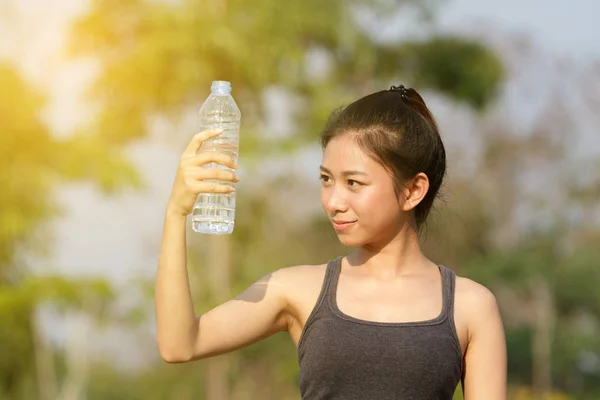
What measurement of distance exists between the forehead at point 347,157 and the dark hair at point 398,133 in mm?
11

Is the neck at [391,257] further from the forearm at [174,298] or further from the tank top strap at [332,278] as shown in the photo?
the forearm at [174,298]

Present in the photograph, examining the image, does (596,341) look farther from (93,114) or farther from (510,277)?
(93,114)

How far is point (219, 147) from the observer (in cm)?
197

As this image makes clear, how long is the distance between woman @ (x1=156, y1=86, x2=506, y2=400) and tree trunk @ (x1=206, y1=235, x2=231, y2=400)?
7.41 metres

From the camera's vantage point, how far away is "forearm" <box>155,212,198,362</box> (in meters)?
1.70

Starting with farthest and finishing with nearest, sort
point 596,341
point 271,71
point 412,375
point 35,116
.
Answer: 1. point 596,341
2. point 271,71
3. point 35,116
4. point 412,375

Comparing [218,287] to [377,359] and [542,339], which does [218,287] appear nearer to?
[542,339]

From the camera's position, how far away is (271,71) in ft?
33.3

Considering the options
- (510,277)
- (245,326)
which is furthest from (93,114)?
(245,326)

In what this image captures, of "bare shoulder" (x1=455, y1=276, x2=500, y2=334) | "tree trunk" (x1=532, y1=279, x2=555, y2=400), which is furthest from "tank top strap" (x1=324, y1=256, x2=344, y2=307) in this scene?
"tree trunk" (x1=532, y1=279, x2=555, y2=400)

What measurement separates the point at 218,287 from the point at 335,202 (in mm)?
7613

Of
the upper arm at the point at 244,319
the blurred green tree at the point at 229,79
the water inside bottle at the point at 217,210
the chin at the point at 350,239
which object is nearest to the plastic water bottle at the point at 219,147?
the water inside bottle at the point at 217,210

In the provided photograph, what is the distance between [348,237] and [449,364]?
0.98 ft

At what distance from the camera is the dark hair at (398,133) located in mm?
1895
